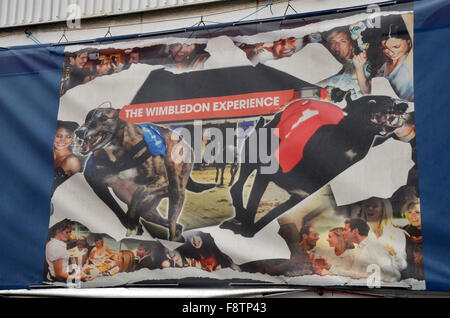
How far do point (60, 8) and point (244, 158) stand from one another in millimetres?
2327

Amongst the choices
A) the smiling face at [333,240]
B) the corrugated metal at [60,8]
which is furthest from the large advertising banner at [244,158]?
the corrugated metal at [60,8]

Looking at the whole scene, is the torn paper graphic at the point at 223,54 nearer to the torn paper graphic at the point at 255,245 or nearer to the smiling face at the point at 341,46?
the smiling face at the point at 341,46

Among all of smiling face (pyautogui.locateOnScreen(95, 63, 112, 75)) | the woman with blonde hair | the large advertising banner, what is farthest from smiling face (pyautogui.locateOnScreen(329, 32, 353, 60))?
smiling face (pyautogui.locateOnScreen(95, 63, 112, 75))

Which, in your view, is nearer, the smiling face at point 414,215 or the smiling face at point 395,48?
the smiling face at point 414,215

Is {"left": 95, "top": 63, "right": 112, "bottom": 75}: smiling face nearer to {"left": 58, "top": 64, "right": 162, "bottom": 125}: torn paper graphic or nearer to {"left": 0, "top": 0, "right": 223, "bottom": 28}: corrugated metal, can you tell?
{"left": 58, "top": 64, "right": 162, "bottom": 125}: torn paper graphic

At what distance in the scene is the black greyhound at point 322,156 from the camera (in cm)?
364

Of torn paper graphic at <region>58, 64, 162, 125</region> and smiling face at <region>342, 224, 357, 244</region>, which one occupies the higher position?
torn paper graphic at <region>58, 64, 162, 125</region>

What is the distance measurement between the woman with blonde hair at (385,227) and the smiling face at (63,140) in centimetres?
229

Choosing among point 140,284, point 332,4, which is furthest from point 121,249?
point 332,4

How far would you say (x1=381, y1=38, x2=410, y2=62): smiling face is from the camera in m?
3.67

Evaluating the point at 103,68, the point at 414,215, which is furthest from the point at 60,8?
the point at 414,215

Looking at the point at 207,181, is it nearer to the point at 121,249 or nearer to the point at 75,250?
the point at 121,249

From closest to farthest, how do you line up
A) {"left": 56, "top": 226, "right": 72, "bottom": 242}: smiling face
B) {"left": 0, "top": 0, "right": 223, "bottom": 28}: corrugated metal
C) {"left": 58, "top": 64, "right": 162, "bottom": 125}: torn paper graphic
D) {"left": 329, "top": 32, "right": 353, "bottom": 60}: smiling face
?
{"left": 329, "top": 32, "right": 353, "bottom": 60}: smiling face, {"left": 56, "top": 226, "right": 72, "bottom": 242}: smiling face, {"left": 58, "top": 64, "right": 162, "bottom": 125}: torn paper graphic, {"left": 0, "top": 0, "right": 223, "bottom": 28}: corrugated metal

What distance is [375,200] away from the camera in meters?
3.55
